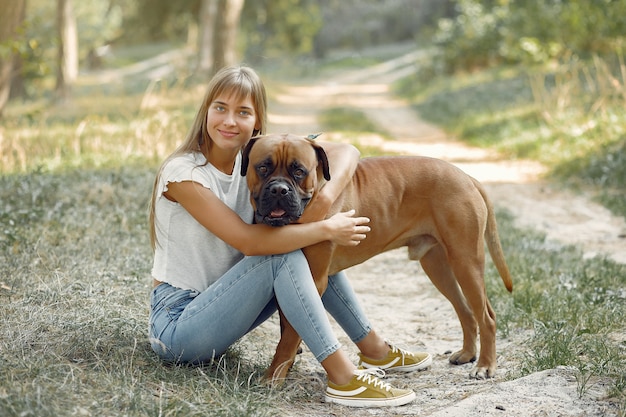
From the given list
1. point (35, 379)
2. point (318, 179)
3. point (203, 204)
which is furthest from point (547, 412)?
point (35, 379)

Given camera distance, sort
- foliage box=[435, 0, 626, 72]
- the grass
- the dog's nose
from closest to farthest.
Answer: the grass
the dog's nose
foliage box=[435, 0, 626, 72]

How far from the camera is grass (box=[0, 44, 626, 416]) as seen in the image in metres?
3.18

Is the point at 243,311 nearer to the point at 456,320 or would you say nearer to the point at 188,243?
the point at 188,243

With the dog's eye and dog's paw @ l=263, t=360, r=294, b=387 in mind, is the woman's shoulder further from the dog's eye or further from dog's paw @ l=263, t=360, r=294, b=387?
dog's paw @ l=263, t=360, r=294, b=387

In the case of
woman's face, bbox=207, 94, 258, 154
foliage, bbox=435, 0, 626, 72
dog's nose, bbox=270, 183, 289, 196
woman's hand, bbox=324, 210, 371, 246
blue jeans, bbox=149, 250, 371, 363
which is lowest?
blue jeans, bbox=149, 250, 371, 363

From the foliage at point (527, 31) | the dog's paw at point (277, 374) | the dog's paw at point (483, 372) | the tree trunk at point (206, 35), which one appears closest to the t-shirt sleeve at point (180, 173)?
the dog's paw at point (277, 374)

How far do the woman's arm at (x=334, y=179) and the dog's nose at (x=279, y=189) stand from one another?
31cm

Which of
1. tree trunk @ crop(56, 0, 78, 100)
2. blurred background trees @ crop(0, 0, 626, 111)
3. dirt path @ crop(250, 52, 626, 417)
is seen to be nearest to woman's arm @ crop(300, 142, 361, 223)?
dirt path @ crop(250, 52, 626, 417)

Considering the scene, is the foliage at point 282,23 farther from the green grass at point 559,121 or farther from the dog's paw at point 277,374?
the dog's paw at point 277,374

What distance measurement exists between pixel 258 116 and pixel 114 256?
2116 mm

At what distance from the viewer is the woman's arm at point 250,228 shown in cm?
359

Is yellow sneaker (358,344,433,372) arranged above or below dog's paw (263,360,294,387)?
below

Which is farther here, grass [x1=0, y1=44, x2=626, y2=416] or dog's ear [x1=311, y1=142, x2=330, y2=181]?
dog's ear [x1=311, y1=142, x2=330, y2=181]

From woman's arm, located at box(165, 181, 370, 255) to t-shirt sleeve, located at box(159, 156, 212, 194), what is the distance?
0.09 feet
